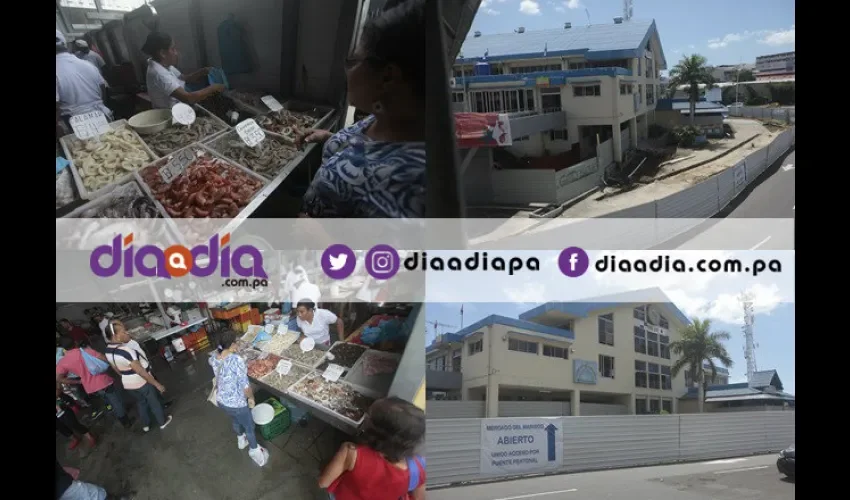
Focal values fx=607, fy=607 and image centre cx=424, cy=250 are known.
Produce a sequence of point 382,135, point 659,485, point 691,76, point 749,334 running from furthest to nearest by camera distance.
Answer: point 659,485, point 749,334, point 382,135, point 691,76

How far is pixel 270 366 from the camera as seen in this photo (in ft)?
6.60

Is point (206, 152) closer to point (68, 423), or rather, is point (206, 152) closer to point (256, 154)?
point (256, 154)

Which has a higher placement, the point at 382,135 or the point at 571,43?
the point at 571,43

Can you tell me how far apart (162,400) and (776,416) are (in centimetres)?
204

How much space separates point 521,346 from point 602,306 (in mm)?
294

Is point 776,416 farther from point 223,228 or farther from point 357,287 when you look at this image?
point 223,228

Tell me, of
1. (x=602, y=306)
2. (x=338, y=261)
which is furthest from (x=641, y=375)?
(x=338, y=261)

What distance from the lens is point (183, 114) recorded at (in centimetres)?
191

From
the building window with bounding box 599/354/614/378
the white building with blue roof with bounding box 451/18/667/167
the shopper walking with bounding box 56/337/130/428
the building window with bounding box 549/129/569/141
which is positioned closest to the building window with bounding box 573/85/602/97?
the white building with blue roof with bounding box 451/18/667/167

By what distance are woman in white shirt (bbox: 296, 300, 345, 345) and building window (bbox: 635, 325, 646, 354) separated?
96 centimetres

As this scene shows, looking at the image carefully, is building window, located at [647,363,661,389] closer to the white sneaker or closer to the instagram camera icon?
the instagram camera icon

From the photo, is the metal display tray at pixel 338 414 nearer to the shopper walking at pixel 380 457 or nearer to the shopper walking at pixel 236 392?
the shopper walking at pixel 380 457

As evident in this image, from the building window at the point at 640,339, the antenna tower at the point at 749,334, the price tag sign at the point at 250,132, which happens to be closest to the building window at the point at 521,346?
the building window at the point at 640,339

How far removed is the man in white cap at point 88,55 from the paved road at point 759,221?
1.84 metres
